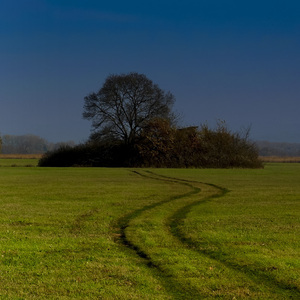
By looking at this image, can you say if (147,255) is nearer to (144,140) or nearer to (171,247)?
(171,247)

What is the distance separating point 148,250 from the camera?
24.7 ft

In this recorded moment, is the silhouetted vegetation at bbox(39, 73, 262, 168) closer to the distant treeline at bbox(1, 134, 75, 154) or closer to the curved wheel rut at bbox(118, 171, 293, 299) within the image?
the curved wheel rut at bbox(118, 171, 293, 299)

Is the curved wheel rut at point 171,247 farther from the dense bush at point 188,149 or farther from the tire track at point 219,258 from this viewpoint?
the dense bush at point 188,149

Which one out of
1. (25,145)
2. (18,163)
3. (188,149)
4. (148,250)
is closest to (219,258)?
(148,250)

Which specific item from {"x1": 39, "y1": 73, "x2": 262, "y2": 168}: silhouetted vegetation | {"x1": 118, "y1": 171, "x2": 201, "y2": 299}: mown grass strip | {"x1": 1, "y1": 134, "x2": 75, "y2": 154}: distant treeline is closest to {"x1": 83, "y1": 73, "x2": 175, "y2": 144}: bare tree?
{"x1": 39, "y1": 73, "x2": 262, "y2": 168}: silhouetted vegetation

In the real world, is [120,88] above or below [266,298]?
above

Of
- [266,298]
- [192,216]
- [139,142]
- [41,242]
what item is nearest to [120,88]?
[139,142]

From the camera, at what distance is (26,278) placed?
5.87m

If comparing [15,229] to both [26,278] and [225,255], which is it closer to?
[26,278]

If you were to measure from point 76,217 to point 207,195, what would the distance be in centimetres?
698

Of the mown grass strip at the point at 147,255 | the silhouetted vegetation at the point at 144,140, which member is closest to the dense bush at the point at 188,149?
the silhouetted vegetation at the point at 144,140

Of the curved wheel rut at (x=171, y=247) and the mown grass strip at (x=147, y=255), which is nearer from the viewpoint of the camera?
the mown grass strip at (x=147, y=255)

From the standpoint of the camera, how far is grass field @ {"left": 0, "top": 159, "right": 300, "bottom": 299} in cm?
552

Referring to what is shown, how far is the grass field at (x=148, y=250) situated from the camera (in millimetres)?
5516
